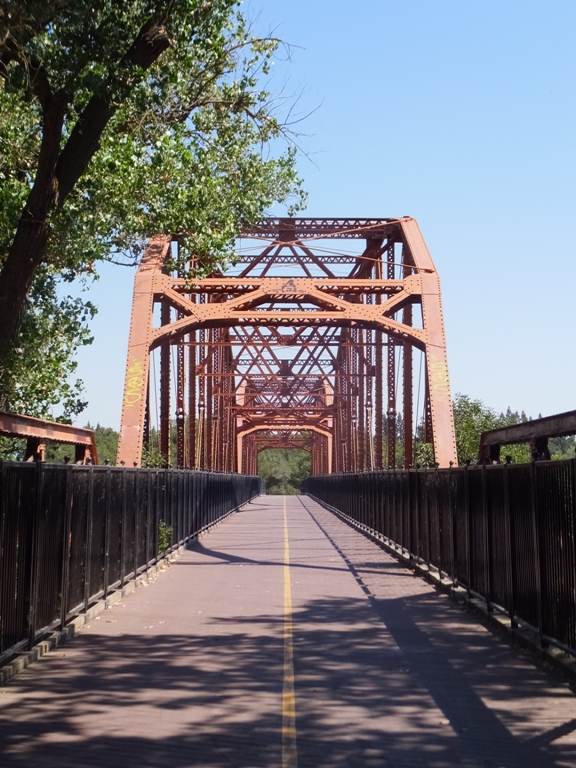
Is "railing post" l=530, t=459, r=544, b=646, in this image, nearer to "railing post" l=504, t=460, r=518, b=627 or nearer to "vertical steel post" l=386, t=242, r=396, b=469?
"railing post" l=504, t=460, r=518, b=627

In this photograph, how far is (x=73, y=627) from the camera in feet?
37.9

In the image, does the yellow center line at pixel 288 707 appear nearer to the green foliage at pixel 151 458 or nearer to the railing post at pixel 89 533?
the railing post at pixel 89 533

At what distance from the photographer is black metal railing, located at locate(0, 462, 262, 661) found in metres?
9.41

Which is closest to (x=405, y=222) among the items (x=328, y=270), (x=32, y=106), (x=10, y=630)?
(x=328, y=270)

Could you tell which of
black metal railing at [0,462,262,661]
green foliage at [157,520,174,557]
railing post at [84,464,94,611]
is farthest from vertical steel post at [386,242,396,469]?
railing post at [84,464,94,611]

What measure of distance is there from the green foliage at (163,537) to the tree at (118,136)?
439 centimetres

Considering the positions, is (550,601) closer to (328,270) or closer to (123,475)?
(123,475)

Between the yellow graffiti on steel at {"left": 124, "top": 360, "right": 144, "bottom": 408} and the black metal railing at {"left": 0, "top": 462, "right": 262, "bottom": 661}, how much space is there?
4.64 metres

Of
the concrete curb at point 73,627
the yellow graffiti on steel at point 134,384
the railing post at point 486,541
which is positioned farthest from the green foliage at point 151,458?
the railing post at point 486,541

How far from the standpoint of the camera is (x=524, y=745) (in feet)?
22.1

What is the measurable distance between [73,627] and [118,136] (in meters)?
8.28

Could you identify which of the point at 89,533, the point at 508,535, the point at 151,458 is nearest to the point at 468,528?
the point at 508,535

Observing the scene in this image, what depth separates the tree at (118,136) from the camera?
11.0 meters

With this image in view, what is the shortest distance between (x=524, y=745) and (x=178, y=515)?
55.9 ft
